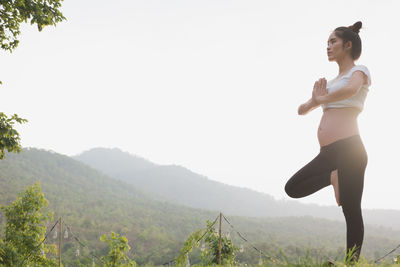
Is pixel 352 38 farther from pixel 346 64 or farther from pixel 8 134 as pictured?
pixel 8 134

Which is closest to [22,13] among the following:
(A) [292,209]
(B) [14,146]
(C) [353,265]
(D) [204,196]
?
(B) [14,146]

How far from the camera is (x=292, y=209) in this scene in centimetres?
14638

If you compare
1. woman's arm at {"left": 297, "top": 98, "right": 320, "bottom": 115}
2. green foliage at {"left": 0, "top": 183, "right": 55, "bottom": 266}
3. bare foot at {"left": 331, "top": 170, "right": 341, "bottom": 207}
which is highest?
woman's arm at {"left": 297, "top": 98, "right": 320, "bottom": 115}

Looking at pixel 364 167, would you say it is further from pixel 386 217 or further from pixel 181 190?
pixel 181 190

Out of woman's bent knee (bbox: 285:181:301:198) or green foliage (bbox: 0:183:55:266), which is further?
green foliage (bbox: 0:183:55:266)

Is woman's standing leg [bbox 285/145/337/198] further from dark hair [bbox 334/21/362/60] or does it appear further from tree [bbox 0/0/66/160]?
tree [bbox 0/0/66/160]

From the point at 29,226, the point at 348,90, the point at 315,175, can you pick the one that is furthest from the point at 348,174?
the point at 29,226

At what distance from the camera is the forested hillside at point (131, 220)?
199ft

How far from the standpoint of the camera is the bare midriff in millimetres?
2434

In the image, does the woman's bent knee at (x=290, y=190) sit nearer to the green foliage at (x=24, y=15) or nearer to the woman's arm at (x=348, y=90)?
the woman's arm at (x=348, y=90)

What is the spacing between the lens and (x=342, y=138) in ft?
7.95

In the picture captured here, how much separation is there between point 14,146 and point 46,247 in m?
4.53

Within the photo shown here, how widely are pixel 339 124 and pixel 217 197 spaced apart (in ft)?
540

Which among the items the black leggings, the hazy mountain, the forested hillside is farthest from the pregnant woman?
the hazy mountain
